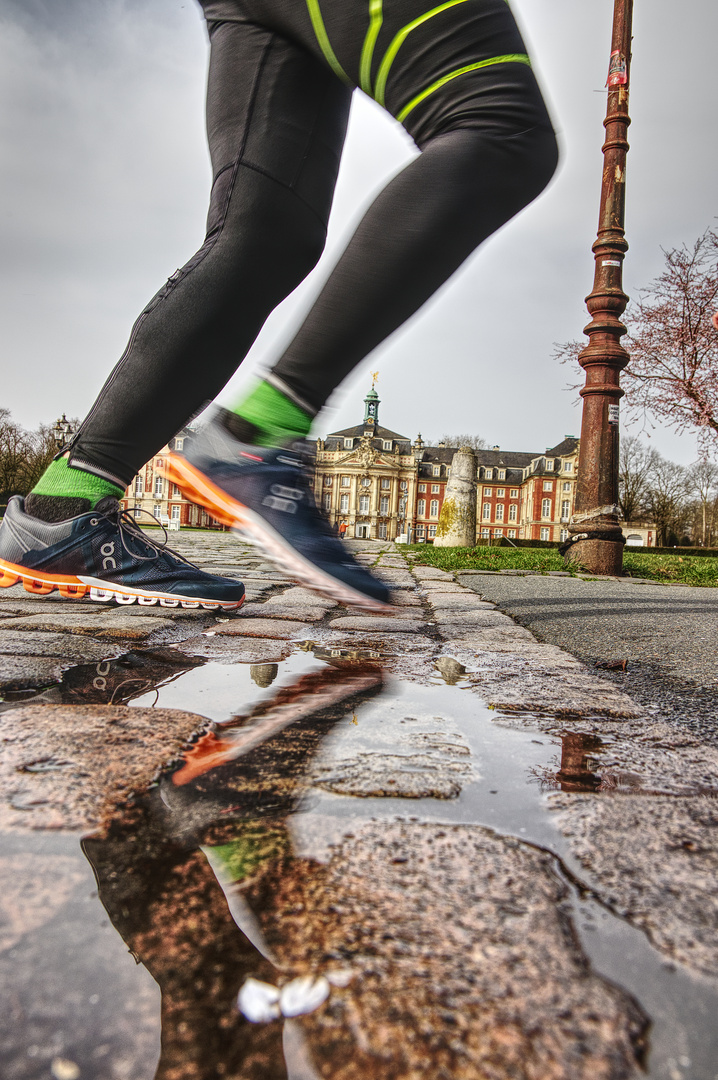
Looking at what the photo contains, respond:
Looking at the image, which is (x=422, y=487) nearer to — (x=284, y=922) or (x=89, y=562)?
(x=89, y=562)

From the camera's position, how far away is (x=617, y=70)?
612cm

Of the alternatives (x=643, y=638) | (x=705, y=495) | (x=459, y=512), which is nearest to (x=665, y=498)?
(x=705, y=495)

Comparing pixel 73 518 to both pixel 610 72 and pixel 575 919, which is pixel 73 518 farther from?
pixel 610 72

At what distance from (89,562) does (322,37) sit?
127cm

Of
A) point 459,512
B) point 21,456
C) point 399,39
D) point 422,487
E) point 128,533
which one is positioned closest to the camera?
point 399,39

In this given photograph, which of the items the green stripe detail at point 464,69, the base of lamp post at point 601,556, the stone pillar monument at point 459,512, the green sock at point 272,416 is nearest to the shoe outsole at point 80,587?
the green sock at point 272,416

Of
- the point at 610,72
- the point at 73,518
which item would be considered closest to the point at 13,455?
the point at 610,72

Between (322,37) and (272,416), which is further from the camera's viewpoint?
(272,416)

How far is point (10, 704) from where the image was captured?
923mm

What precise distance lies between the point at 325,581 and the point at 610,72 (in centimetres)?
678

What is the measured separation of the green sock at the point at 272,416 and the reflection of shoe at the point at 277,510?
0.10 feet

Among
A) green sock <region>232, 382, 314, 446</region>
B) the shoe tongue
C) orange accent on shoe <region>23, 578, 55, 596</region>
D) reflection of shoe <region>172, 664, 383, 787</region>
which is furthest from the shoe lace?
reflection of shoe <region>172, 664, 383, 787</region>

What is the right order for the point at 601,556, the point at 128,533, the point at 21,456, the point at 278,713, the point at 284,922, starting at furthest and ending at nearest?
→ the point at 21,456 < the point at 601,556 < the point at 128,533 < the point at 278,713 < the point at 284,922

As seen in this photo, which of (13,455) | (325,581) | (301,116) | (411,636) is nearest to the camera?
(325,581)
